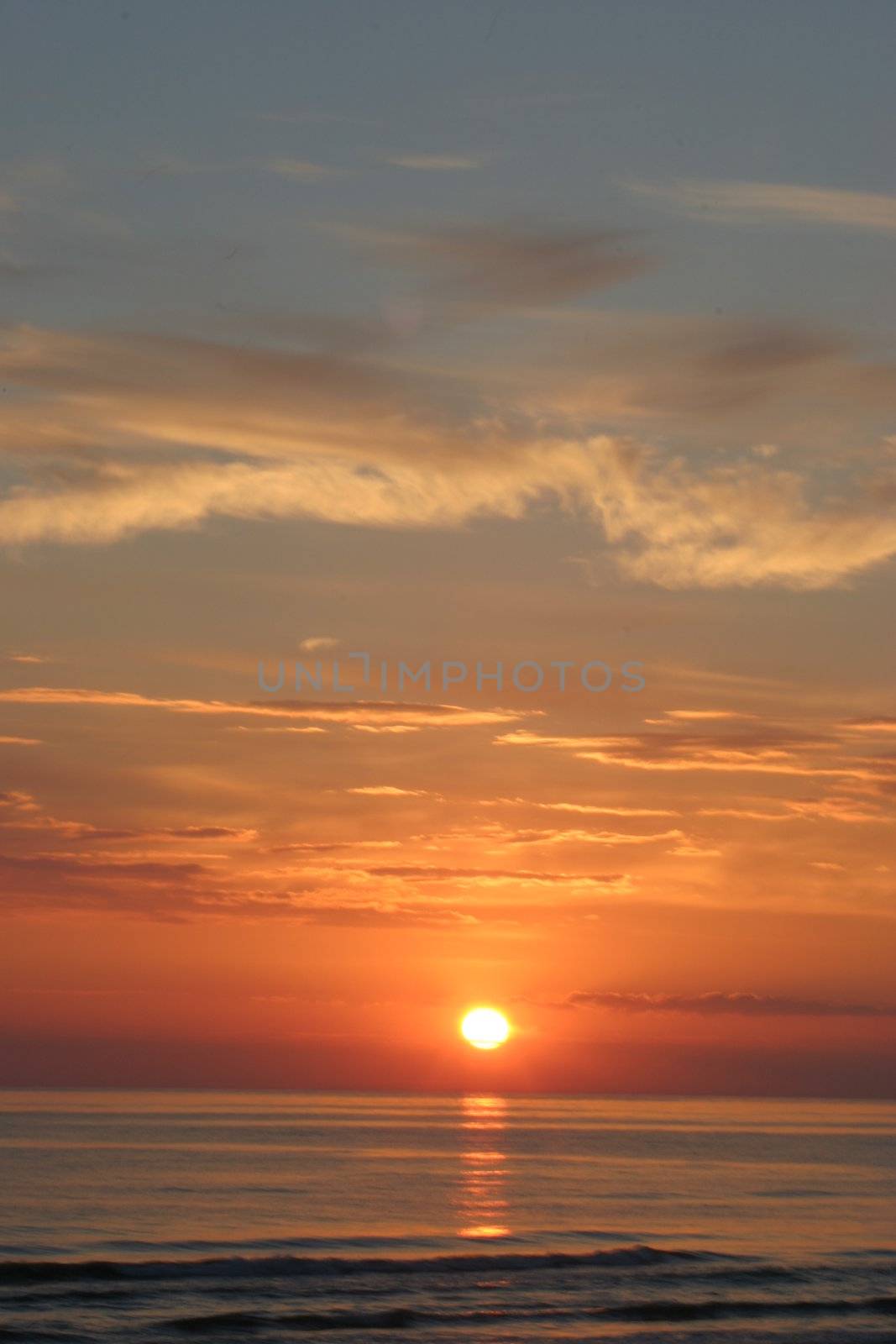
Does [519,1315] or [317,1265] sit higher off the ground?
[519,1315]

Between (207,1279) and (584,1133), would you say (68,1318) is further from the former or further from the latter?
(584,1133)

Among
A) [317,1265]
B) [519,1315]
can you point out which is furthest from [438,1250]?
[519,1315]

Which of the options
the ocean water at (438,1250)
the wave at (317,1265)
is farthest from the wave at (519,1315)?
the wave at (317,1265)

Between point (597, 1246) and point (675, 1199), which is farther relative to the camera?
point (675, 1199)

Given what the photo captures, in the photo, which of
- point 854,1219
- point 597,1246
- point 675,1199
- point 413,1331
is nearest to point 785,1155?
point 675,1199

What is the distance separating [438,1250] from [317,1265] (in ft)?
22.6

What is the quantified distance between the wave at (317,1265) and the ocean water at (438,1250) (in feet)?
0.64

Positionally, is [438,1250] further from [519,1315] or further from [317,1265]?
[519,1315]

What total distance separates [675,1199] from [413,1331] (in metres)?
48.5

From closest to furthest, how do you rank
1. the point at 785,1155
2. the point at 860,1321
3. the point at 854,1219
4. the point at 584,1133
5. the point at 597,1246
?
1. the point at 860,1321
2. the point at 597,1246
3. the point at 854,1219
4. the point at 785,1155
5. the point at 584,1133

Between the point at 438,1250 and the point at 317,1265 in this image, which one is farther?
the point at 438,1250

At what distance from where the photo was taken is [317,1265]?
56.6 meters

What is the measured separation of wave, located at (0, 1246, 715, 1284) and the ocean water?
0.64 ft

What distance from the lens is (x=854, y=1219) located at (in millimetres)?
76562
